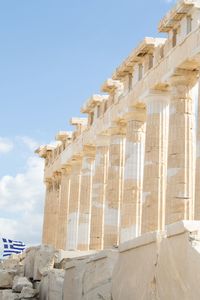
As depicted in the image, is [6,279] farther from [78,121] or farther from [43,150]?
[43,150]

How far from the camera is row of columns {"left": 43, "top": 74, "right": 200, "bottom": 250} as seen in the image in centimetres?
2338

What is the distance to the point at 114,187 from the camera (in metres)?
31.1

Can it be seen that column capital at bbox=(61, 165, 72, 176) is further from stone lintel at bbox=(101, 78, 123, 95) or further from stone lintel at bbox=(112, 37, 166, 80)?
stone lintel at bbox=(112, 37, 166, 80)

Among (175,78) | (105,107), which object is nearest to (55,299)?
(175,78)

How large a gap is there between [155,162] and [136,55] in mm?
5123

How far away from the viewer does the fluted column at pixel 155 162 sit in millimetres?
25500

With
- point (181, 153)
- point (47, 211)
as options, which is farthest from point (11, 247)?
point (181, 153)

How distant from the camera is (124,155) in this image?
3134 cm

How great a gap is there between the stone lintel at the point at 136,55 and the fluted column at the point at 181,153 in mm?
2900

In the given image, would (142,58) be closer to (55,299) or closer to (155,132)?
(155,132)

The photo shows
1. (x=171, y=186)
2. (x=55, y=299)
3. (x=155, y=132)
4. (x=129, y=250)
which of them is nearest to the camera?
(x=129, y=250)

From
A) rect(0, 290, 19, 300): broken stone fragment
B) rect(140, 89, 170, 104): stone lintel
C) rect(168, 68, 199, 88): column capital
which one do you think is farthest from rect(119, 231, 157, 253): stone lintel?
rect(140, 89, 170, 104): stone lintel

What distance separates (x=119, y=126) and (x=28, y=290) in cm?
1725

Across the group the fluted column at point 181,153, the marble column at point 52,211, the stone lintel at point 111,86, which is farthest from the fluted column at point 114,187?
the marble column at point 52,211
